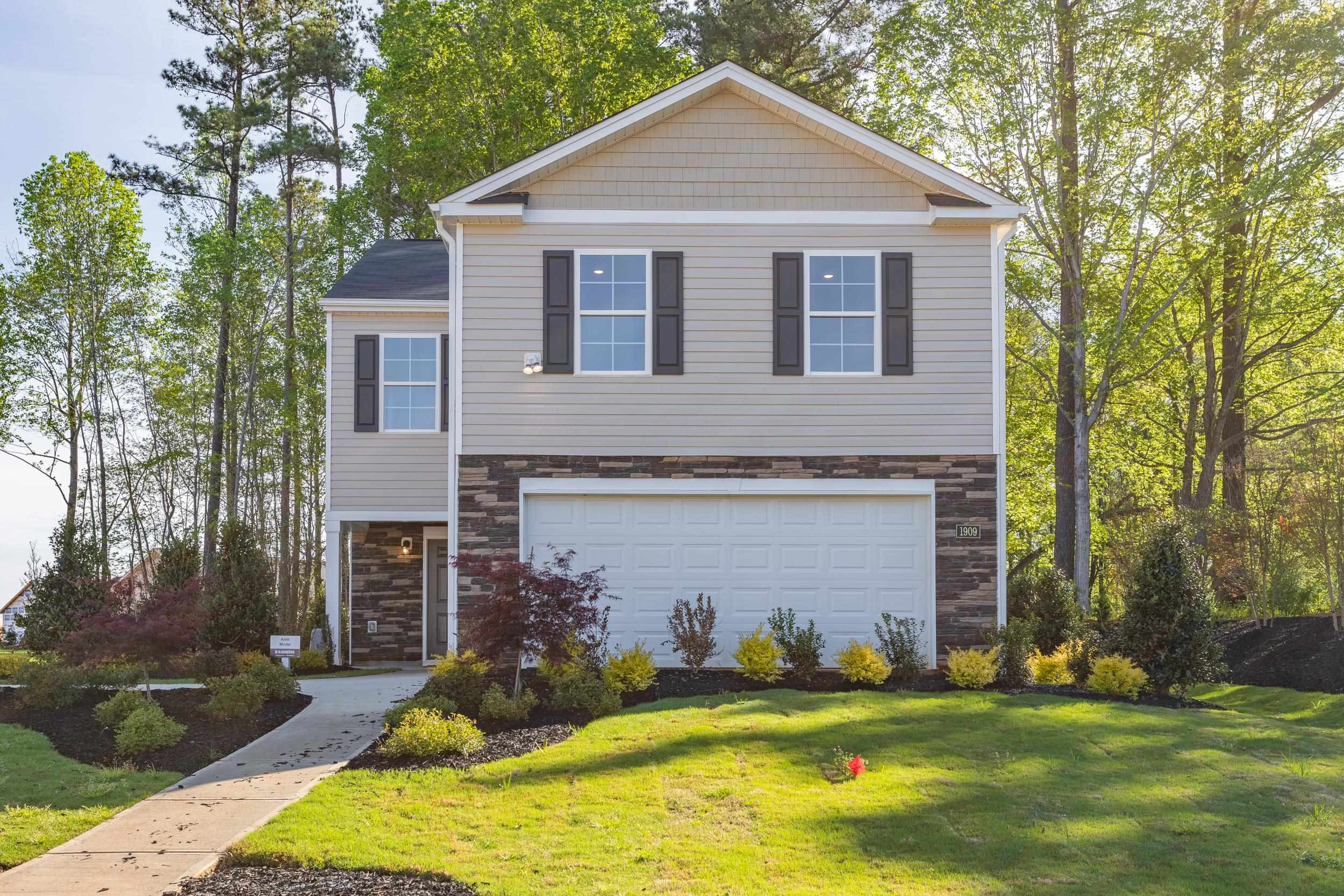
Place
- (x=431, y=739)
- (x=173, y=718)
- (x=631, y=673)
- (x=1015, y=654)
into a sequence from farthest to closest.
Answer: (x=1015, y=654), (x=631, y=673), (x=173, y=718), (x=431, y=739)

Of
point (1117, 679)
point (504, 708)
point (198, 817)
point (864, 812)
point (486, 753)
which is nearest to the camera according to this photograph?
point (864, 812)

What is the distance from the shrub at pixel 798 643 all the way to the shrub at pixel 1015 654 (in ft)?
6.84

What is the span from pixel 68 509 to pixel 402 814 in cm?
1712

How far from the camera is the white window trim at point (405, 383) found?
52.3ft

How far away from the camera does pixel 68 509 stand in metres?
21.0

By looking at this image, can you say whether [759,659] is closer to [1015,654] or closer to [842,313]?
[1015,654]

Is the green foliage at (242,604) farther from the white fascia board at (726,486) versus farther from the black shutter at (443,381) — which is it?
the white fascia board at (726,486)

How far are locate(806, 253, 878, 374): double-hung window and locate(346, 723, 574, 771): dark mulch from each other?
→ 581 centimetres

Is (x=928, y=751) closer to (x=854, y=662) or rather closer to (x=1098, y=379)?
(x=854, y=662)

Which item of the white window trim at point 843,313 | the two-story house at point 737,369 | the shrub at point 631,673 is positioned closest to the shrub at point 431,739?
the shrub at point 631,673

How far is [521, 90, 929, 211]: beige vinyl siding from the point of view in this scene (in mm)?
13234

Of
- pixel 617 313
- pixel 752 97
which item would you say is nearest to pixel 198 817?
Answer: pixel 617 313

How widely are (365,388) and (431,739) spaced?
8.42 metres

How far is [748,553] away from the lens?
13.1 metres
